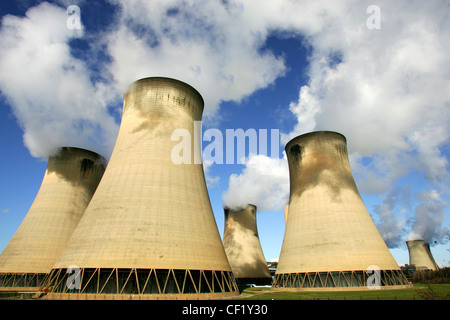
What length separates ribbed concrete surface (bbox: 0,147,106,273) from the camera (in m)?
24.9

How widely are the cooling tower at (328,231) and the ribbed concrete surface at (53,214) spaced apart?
814 inches

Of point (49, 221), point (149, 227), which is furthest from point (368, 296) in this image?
point (49, 221)

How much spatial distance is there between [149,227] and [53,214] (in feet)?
55.4

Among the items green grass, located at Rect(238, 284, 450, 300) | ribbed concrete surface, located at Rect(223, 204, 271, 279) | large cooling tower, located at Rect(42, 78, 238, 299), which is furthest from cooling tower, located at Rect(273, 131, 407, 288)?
ribbed concrete surface, located at Rect(223, 204, 271, 279)

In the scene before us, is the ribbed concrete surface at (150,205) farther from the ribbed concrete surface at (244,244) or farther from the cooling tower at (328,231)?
the ribbed concrete surface at (244,244)

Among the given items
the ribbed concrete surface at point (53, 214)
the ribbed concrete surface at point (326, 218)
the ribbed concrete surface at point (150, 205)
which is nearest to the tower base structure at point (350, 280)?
the ribbed concrete surface at point (326, 218)

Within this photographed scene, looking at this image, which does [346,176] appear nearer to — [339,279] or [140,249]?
[339,279]

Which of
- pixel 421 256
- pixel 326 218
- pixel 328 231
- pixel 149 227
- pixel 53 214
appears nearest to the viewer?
pixel 149 227

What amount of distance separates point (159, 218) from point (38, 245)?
17.3 m

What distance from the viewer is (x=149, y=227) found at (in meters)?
14.8

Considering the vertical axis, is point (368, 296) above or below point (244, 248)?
below

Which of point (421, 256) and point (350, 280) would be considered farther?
point (421, 256)

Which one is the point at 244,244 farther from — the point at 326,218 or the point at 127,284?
the point at 127,284
